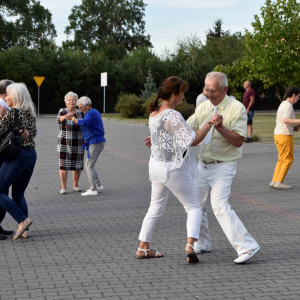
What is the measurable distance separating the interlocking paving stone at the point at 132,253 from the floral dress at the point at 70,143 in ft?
1.76

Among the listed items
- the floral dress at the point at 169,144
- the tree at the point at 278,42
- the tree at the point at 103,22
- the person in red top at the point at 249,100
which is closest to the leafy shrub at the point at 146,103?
the tree at the point at 278,42

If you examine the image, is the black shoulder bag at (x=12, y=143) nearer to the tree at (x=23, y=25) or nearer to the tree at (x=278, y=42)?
the tree at (x=278, y=42)

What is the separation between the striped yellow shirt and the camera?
4.62 m

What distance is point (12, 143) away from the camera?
5.41 metres

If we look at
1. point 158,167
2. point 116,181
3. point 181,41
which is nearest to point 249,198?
point 116,181

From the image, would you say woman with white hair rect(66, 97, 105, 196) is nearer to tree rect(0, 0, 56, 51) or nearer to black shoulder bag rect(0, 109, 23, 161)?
black shoulder bag rect(0, 109, 23, 161)

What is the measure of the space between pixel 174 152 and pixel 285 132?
491cm

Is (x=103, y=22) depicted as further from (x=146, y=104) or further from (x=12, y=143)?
(x=12, y=143)

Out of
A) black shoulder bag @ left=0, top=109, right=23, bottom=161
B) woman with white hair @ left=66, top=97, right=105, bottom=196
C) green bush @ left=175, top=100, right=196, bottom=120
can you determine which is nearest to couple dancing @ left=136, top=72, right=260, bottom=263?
black shoulder bag @ left=0, top=109, right=23, bottom=161

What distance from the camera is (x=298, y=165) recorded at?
11.9 metres

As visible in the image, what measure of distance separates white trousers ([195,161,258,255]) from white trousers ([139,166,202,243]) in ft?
0.64

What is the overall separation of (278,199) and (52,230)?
3790 mm

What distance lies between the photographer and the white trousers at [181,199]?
4535 mm

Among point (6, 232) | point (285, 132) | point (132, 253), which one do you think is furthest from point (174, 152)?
point (285, 132)
